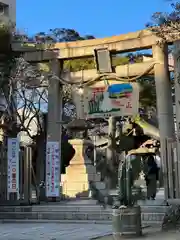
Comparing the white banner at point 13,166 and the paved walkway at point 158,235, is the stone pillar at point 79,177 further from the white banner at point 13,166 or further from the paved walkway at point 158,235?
the paved walkway at point 158,235

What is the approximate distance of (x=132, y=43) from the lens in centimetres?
1617

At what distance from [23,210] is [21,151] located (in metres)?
2.12

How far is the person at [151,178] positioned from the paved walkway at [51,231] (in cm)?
364

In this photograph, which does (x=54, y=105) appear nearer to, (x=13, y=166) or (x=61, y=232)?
(x=13, y=166)

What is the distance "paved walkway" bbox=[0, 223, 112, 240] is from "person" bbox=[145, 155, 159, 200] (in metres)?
3.64

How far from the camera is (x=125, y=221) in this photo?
10180 mm

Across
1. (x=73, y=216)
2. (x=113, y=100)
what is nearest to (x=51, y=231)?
(x=73, y=216)

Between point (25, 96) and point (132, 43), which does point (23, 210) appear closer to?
point (132, 43)

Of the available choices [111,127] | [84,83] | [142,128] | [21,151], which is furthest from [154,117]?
[21,151]

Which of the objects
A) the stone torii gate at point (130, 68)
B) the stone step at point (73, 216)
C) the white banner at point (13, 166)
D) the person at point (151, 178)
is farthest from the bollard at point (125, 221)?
the white banner at point (13, 166)

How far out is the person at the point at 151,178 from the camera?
16.3 metres

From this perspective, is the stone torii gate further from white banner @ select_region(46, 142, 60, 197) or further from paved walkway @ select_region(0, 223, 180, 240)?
paved walkway @ select_region(0, 223, 180, 240)

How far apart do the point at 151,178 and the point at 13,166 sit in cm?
488

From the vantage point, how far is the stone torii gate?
1554 centimetres
